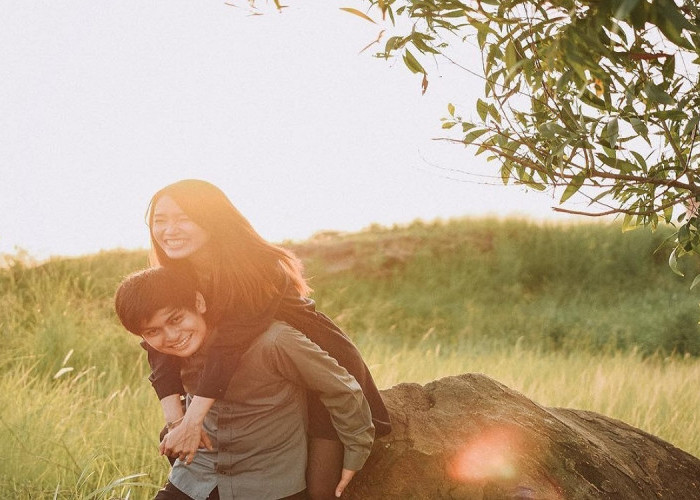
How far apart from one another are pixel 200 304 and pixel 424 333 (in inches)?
365

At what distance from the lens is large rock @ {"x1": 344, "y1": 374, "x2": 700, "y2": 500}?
3.46 metres

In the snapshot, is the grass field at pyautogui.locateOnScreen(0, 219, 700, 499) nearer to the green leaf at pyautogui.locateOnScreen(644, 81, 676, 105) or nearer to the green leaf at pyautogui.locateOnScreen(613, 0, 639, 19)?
the green leaf at pyautogui.locateOnScreen(644, 81, 676, 105)

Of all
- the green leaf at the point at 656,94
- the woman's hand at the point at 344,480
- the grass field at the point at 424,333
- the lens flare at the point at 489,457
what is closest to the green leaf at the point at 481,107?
the green leaf at the point at 656,94

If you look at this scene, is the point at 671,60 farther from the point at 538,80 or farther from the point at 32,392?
the point at 32,392

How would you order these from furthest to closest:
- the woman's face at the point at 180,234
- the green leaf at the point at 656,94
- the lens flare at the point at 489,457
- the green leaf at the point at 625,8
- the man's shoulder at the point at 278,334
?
1. the lens flare at the point at 489,457
2. the woman's face at the point at 180,234
3. the man's shoulder at the point at 278,334
4. the green leaf at the point at 656,94
5. the green leaf at the point at 625,8

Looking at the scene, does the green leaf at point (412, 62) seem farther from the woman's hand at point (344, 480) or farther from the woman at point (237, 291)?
Result: the woman's hand at point (344, 480)

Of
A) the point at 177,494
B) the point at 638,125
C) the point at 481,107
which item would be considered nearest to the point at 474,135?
the point at 481,107

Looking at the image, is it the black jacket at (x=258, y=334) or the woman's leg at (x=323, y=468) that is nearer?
the black jacket at (x=258, y=334)

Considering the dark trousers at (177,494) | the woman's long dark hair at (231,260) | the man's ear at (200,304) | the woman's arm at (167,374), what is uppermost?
the woman's long dark hair at (231,260)

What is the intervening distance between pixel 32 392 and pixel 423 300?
26.4 feet

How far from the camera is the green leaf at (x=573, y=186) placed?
302 centimetres

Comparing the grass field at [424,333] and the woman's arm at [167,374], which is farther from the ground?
the woman's arm at [167,374]

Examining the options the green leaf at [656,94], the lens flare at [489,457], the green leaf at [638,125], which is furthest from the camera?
the lens flare at [489,457]

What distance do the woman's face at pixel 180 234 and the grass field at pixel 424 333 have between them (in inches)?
55.0
